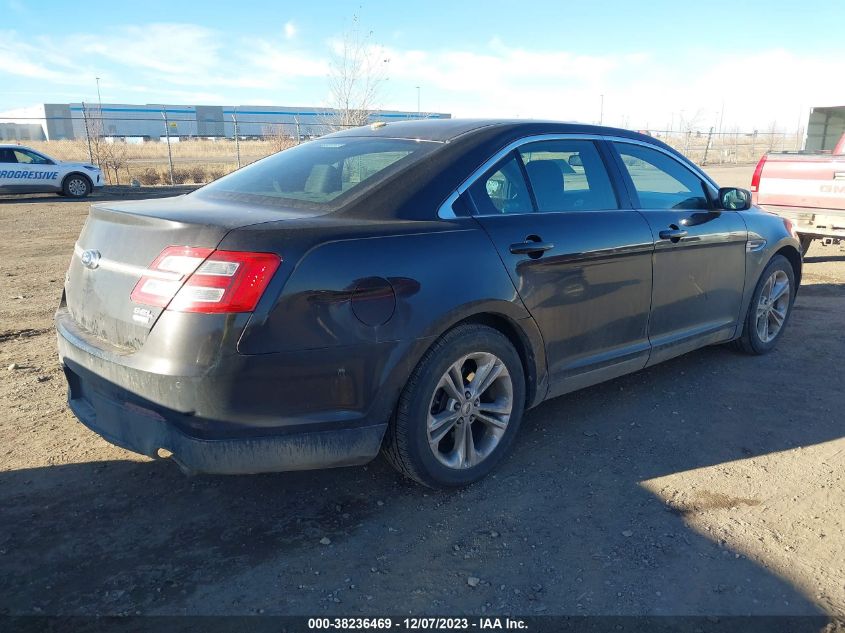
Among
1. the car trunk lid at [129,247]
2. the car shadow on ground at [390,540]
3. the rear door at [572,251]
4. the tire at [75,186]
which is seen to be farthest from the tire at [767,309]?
the tire at [75,186]

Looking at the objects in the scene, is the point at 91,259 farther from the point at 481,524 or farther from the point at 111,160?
the point at 111,160

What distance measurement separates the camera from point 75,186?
18.8 meters

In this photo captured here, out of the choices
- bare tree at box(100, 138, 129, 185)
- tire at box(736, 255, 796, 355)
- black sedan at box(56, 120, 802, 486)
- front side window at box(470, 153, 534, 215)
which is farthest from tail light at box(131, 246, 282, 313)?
bare tree at box(100, 138, 129, 185)

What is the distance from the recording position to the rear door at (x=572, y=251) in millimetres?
3404

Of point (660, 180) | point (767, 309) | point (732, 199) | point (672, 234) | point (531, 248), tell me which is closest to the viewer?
point (531, 248)

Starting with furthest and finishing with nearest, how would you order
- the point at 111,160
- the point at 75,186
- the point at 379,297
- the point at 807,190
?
the point at 111,160, the point at 75,186, the point at 807,190, the point at 379,297

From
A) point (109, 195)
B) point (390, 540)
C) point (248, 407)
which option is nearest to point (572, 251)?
point (390, 540)

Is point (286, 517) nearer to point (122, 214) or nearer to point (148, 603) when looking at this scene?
point (148, 603)

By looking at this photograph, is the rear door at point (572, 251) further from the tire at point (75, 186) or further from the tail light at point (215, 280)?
the tire at point (75, 186)

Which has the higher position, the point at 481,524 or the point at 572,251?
the point at 572,251

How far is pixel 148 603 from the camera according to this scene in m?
2.49

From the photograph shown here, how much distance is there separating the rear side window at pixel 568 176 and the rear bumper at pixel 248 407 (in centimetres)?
145

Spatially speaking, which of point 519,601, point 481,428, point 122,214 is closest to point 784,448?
point 481,428

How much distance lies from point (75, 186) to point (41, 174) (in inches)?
36.2
